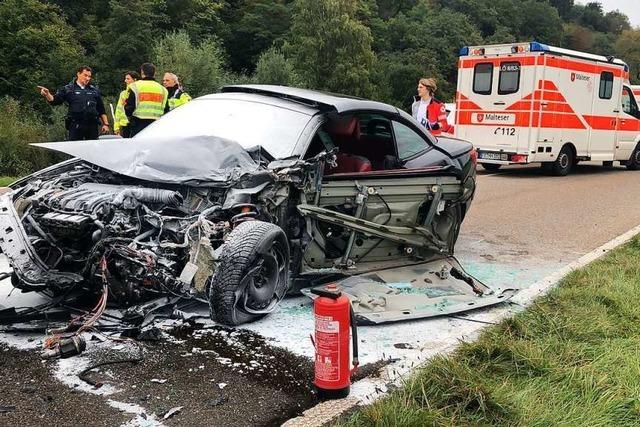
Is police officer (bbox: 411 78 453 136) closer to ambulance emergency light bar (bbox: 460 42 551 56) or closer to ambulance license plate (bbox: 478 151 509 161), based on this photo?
ambulance license plate (bbox: 478 151 509 161)

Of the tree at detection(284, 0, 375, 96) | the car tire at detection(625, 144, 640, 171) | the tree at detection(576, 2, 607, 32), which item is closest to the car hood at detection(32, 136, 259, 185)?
the car tire at detection(625, 144, 640, 171)

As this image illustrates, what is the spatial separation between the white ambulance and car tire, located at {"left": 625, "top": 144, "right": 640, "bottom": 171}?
145cm

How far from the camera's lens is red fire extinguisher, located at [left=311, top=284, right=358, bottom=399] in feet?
10.5

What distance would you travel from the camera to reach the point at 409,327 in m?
4.42

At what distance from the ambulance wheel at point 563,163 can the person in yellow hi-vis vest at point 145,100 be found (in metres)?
9.91

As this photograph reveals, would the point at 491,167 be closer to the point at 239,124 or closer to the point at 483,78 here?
the point at 483,78

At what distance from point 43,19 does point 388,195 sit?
39.7m

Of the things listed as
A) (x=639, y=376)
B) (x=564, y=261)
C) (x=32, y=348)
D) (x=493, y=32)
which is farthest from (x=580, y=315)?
(x=493, y=32)

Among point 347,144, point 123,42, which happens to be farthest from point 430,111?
point 123,42

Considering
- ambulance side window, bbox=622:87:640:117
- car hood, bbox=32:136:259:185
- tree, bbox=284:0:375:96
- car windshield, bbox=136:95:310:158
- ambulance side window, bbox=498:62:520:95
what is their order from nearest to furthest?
car hood, bbox=32:136:259:185 < car windshield, bbox=136:95:310:158 < ambulance side window, bbox=498:62:520:95 < ambulance side window, bbox=622:87:640:117 < tree, bbox=284:0:375:96

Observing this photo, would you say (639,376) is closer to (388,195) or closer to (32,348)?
(388,195)

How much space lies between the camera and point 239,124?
512cm

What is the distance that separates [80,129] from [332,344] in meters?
6.97

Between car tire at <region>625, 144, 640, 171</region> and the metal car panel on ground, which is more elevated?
car tire at <region>625, 144, 640, 171</region>
